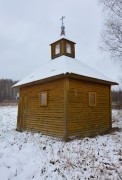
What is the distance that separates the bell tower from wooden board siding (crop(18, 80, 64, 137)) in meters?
3.47

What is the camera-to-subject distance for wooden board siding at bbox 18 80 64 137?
10.4 meters

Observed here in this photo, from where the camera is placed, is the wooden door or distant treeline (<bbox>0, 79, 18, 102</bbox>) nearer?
the wooden door

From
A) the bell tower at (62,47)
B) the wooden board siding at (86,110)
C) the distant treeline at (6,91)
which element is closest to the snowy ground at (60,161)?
the wooden board siding at (86,110)

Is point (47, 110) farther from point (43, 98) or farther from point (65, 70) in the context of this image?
point (65, 70)

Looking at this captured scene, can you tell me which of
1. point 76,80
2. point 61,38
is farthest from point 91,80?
point 61,38

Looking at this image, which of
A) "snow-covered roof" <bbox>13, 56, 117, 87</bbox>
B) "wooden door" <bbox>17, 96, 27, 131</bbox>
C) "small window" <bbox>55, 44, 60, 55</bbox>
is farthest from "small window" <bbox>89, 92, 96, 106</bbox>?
"wooden door" <bbox>17, 96, 27, 131</bbox>

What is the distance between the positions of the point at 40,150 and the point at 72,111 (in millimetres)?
3119

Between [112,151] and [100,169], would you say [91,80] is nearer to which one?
[112,151]

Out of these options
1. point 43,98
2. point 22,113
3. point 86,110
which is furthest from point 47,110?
point 22,113

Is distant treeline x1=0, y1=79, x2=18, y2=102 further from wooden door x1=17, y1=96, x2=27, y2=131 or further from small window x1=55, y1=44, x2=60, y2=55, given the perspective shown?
small window x1=55, y1=44, x2=60, y2=55

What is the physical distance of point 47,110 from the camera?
37.3 feet

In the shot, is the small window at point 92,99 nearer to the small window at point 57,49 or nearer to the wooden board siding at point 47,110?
the wooden board siding at point 47,110

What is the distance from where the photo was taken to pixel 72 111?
10336mm

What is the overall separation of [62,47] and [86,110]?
18.1 ft
